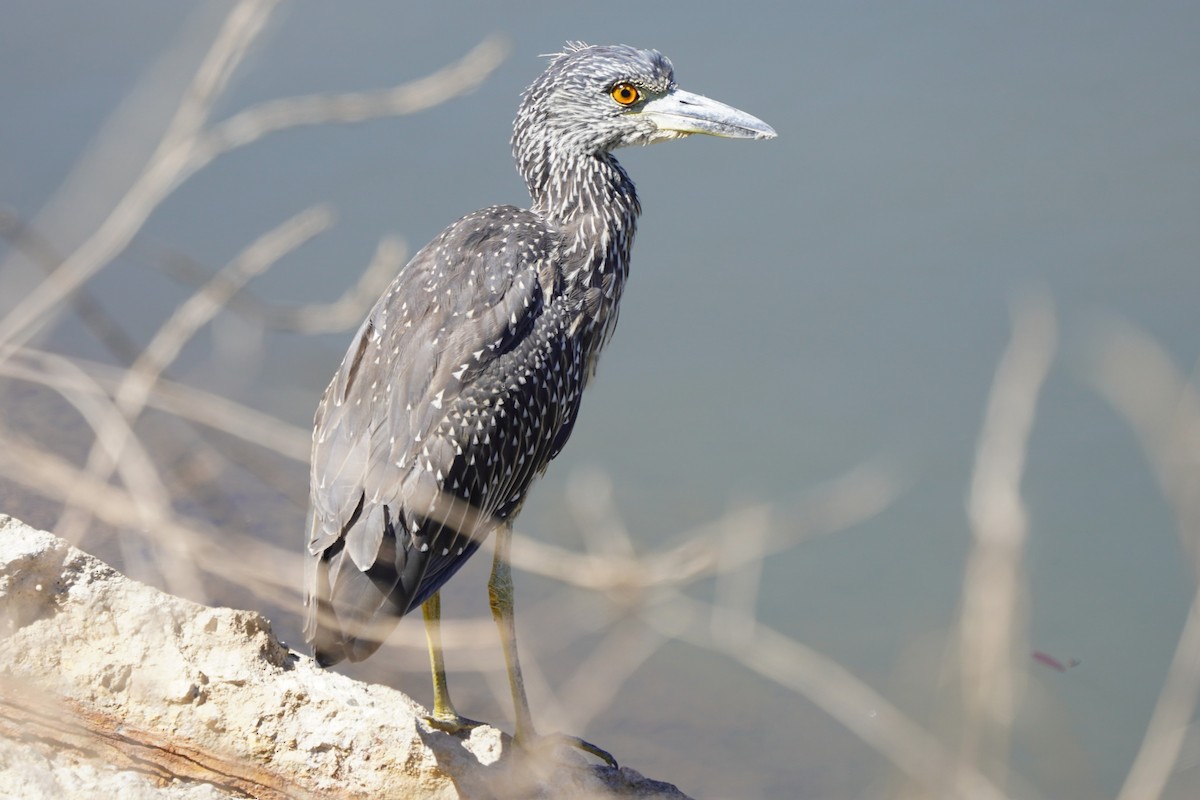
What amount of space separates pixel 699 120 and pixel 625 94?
28 centimetres

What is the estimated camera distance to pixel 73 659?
318cm

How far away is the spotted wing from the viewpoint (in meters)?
3.50

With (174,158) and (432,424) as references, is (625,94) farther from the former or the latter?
(174,158)

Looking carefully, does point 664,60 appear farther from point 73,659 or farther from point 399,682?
point 399,682

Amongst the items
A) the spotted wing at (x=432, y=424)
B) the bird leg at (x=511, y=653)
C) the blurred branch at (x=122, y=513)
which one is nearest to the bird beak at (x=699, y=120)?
the spotted wing at (x=432, y=424)

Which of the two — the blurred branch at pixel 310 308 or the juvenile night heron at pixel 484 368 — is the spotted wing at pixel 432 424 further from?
the blurred branch at pixel 310 308

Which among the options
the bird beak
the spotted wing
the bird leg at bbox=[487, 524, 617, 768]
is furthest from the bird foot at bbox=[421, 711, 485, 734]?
the bird beak

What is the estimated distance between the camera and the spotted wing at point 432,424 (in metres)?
3.50

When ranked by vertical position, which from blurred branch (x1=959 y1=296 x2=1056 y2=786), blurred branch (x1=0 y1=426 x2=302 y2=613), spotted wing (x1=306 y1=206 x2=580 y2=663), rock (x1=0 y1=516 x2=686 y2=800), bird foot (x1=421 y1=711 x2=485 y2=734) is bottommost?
bird foot (x1=421 y1=711 x2=485 y2=734)

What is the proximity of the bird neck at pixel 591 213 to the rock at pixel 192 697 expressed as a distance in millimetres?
1613

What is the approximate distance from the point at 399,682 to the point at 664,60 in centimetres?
345

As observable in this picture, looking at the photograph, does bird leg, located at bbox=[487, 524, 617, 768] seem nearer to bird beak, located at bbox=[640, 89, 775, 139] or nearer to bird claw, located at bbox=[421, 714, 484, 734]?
bird claw, located at bbox=[421, 714, 484, 734]

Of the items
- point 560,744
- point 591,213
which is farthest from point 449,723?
point 591,213

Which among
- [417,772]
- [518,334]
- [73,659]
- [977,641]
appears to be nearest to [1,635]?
[73,659]
